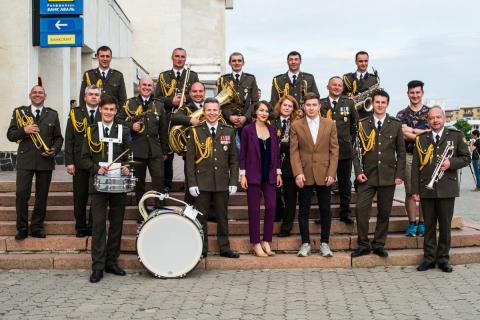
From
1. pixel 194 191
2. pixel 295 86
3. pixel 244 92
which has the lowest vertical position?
pixel 194 191

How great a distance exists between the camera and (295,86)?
29.4 ft

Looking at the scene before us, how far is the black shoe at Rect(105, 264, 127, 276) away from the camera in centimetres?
736

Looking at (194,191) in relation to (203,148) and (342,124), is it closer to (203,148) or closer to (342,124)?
(203,148)

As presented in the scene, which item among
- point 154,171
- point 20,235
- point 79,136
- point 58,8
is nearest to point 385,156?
point 154,171

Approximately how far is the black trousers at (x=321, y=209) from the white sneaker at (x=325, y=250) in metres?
0.06

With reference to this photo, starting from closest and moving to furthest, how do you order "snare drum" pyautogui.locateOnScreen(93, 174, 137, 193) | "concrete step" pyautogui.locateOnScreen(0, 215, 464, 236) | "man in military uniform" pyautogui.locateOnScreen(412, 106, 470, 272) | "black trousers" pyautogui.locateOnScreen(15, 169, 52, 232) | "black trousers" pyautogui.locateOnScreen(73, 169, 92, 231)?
"snare drum" pyautogui.locateOnScreen(93, 174, 137, 193), "man in military uniform" pyautogui.locateOnScreen(412, 106, 470, 272), "black trousers" pyautogui.locateOnScreen(73, 169, 92, 231), "black trousers" pyautogui.locateOnScreen(15, 169, 52, 232), "concrete step" pyautogui.locateOnScreen(0, 215, 464, 236)

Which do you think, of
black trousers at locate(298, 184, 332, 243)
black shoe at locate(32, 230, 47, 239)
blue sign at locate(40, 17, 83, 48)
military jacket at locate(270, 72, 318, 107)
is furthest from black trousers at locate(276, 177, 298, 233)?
blue sign at locate(40, 17, 83, 48)

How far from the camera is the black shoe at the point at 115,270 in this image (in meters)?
7.36

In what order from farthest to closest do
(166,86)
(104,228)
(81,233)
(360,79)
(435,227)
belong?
(360,79), (166,86), (81,233), (435,227), (104,228)

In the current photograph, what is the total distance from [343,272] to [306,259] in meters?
0.51

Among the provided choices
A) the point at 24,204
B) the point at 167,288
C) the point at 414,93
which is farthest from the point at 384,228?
the point at 24,204

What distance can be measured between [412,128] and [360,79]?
54.4 inches

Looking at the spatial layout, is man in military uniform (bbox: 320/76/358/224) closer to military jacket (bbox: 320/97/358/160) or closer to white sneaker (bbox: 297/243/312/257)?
military jacket (bbox: 320/97/358/160)

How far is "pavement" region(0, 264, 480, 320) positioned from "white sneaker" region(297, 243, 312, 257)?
0.31 meters
